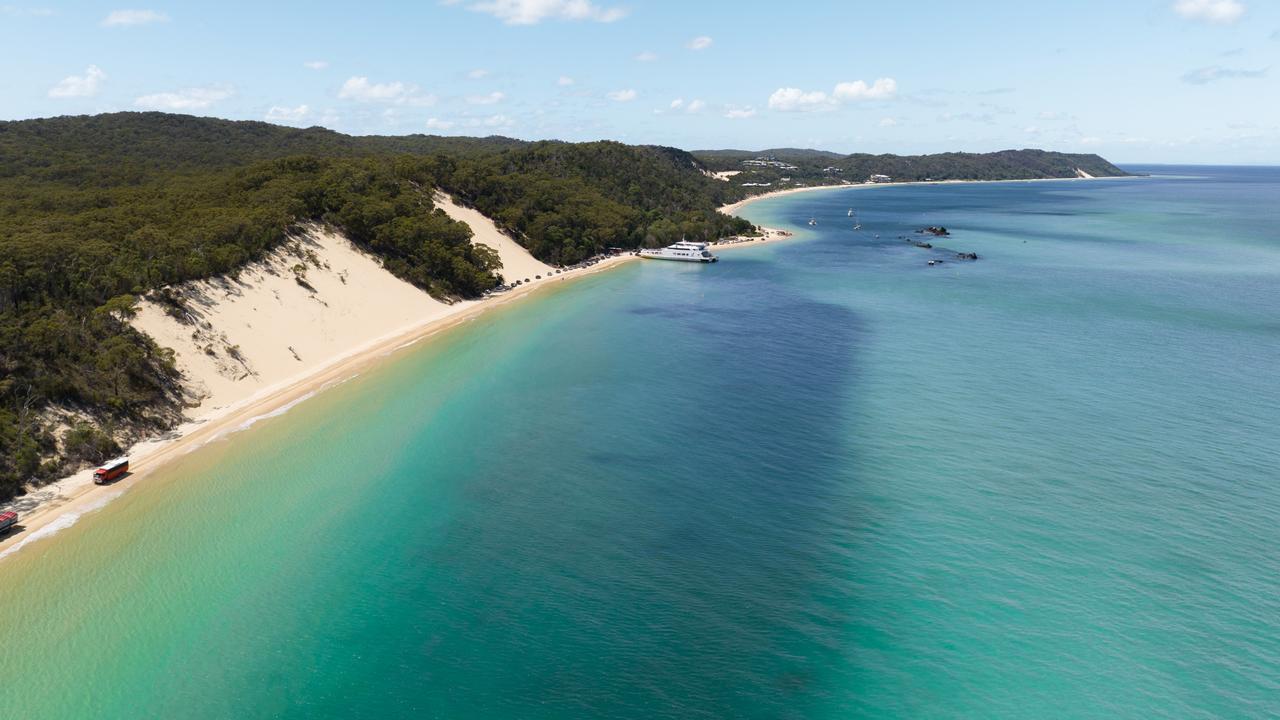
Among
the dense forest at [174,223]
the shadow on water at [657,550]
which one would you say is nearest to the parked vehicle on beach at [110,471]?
the dense forest at [174,223]

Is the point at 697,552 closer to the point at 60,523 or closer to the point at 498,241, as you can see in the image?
the point at 60,523

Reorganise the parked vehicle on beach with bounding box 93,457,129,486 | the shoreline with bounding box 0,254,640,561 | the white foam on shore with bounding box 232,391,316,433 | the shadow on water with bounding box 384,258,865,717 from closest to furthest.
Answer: the shadow on water with bounding box 384,258,865,717 < the shoreline with bounding box 0,254,640,561 < the parked vehicle on beach with bounding box 93,457,129,486 < the white foam on shore with bounding box 232,391,316,433

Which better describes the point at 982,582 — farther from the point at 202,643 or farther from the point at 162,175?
the point at 162,175

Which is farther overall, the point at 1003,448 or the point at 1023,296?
the point at 1023,296

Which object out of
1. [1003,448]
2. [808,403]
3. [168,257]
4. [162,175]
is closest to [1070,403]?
[1003,448]

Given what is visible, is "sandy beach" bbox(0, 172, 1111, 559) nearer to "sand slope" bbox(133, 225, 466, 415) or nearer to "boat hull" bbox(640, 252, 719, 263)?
"sand slope" bbox(133, 225, 466, 415)

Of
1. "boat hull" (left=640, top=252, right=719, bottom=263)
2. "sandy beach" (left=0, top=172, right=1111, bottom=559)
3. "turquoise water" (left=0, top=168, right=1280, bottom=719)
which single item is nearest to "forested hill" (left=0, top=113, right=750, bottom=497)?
"sandy beach" (left=0, top=172, right=1111, bottom=559)
